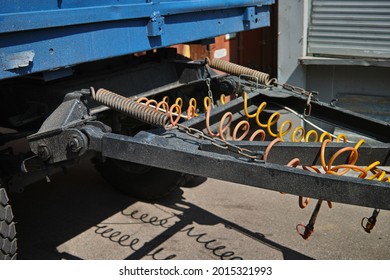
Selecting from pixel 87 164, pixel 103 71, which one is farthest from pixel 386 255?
pixel 87 164

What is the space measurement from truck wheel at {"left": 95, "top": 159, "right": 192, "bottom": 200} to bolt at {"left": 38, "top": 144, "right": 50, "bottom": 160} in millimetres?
1525

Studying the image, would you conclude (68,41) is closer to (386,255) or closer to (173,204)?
(173,204)

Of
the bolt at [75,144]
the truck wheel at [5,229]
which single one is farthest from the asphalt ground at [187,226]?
the bolt at [75,144]

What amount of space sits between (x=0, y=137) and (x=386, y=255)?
115 inches

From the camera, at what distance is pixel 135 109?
293 centimetres

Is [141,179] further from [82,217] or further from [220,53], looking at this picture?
[220,53]

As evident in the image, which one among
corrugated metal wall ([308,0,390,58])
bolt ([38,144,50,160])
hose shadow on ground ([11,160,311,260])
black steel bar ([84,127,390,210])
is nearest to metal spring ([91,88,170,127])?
black steel bar ([84,127,390,210])

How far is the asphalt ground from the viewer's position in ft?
13.1

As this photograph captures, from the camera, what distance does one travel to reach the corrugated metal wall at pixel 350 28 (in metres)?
5.48

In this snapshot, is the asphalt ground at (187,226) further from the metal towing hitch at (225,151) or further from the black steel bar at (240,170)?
the black steel bar at (240,170)

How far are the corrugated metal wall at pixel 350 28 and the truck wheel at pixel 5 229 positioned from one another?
4154 millimetres

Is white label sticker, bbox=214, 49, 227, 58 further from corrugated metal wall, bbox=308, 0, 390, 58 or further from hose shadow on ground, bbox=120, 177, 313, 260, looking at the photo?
hose shadow on ground, bbox=120, 177, 313, 260

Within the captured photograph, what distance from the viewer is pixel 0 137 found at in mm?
3420

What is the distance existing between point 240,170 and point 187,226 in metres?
2.08
